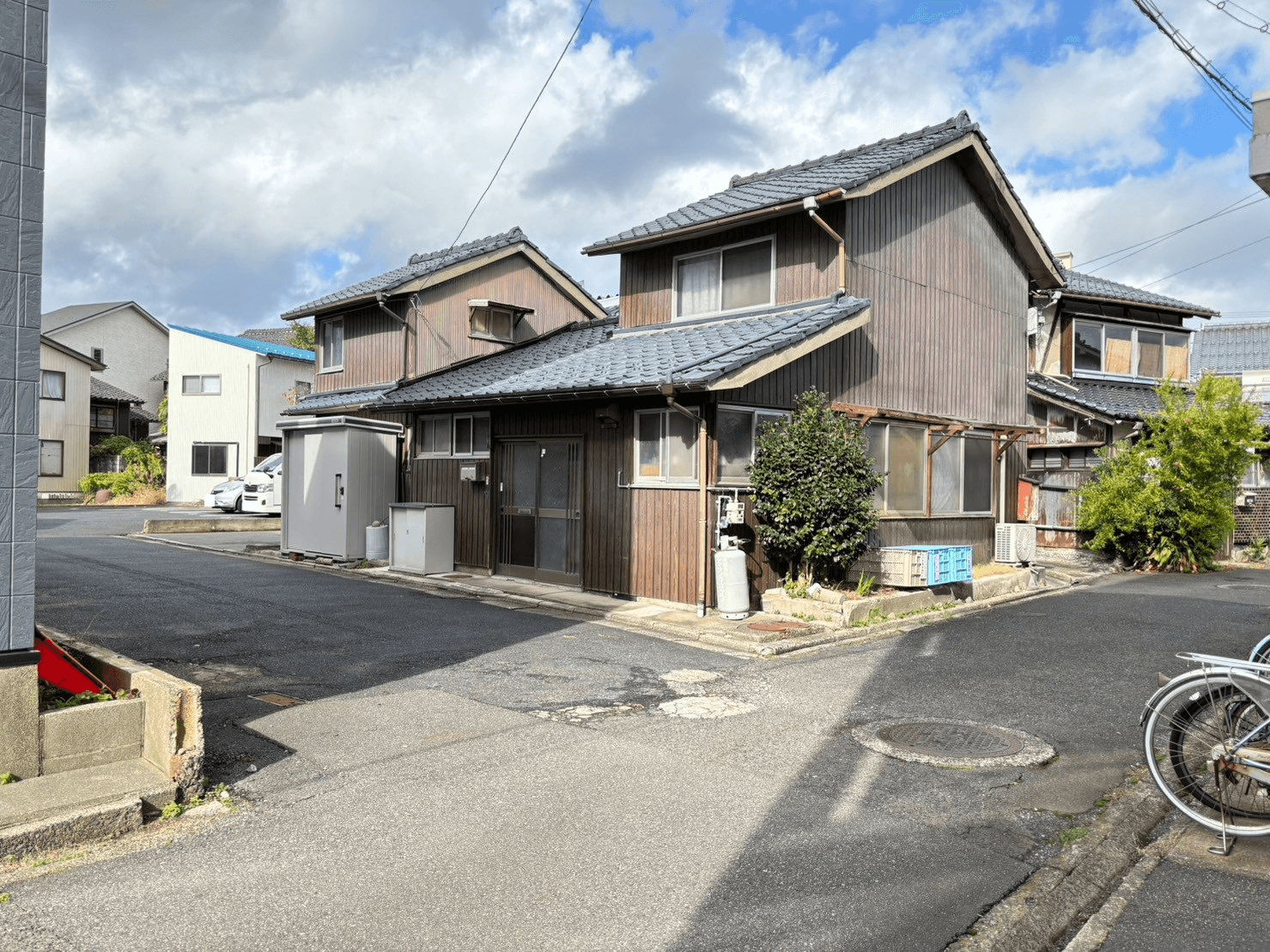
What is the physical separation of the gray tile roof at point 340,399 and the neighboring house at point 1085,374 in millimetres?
14079

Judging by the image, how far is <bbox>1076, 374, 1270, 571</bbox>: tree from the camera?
55.8ft

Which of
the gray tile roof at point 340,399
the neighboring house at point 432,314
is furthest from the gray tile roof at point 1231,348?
the gray tile roof at point 340,399

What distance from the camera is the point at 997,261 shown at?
16.7m

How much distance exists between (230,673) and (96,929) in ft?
14.6

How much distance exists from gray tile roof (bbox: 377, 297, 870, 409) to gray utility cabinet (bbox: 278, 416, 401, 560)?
0.84 m

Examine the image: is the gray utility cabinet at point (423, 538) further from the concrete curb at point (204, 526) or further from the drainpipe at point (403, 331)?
the concrete curb at point (204, 526)

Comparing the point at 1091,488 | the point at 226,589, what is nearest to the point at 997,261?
the point at 1091,488

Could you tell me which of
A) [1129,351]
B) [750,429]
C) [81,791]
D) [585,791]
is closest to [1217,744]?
[585,791]

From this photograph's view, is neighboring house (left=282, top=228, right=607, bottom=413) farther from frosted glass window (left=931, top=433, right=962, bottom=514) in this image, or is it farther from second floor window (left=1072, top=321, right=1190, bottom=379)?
second floor window (left=1072, top=321, right=1190, bottom=379)

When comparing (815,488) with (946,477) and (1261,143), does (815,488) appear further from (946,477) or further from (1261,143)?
(1261,143)

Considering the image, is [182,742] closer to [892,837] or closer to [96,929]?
[96,929]

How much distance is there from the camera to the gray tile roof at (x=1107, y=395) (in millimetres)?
19828

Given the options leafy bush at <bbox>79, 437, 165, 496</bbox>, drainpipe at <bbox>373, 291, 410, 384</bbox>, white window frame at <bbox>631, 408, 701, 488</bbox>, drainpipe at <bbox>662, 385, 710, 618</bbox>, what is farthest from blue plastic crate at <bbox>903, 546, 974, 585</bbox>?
leafy bush at <bbox>79, 437, 165, 496</bbox>

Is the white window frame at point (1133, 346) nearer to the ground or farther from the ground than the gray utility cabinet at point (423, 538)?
farther from the ground
